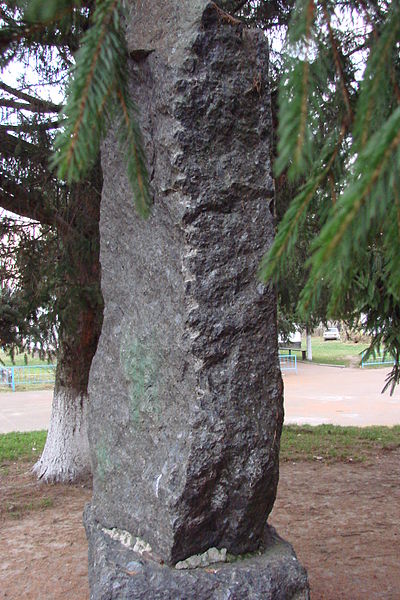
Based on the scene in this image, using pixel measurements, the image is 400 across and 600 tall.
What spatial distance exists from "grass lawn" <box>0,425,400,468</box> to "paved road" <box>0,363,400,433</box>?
833 millimetres

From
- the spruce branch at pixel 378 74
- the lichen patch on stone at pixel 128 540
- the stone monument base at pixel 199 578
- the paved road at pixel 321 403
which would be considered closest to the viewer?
the spruce branch at pixel 378 74

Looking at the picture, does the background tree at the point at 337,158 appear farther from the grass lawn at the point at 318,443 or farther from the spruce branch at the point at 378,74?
the grass lawn at the point at 318,443

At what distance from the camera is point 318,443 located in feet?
28.3

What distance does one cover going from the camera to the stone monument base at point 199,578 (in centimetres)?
243

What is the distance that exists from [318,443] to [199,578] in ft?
21.2

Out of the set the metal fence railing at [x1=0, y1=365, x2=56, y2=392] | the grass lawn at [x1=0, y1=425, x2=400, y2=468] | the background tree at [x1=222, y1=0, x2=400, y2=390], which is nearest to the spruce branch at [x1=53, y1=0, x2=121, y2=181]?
the background tree at [x1=222, y1=0, x2=400, y2=390]

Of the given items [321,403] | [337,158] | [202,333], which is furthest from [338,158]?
[321,403]

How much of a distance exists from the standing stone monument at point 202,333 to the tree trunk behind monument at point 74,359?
3.20 meters

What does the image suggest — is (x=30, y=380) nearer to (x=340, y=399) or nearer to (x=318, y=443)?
(x=340, y=399)

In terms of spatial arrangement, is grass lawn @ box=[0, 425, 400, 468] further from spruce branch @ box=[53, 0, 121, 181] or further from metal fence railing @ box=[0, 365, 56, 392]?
metal fence railing @ box=[0, 365, 56, 392]

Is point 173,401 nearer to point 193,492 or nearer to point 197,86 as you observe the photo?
point 193,492

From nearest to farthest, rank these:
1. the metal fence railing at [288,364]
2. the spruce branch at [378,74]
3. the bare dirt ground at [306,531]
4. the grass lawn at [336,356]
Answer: the spruce branch at [378,74]
the bare dirt ground at [306,531]
the metal fence railing at [288,364]
the grass lawn at [336,356]

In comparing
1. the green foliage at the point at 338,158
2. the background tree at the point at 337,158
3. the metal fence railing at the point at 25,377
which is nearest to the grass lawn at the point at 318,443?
the background tree at the point at 337,158

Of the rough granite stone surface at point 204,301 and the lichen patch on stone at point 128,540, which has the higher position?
the rough granite stone surface at point 204,301
